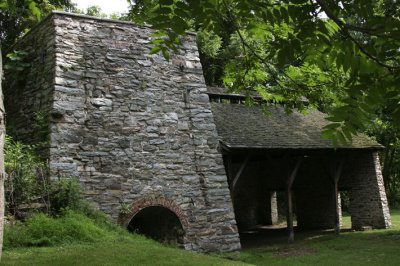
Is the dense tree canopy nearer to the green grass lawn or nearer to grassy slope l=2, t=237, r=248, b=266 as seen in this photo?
grassy slope l=2, t=237, r=248, b=266

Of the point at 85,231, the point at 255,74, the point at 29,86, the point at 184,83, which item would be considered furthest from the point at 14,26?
the point at 255,74

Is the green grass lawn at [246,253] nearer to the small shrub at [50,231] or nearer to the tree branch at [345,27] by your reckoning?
the small shrub at [50,231]

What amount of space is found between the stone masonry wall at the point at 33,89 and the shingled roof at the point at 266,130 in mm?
5071

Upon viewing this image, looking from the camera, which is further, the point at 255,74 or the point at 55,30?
the point at 55,30

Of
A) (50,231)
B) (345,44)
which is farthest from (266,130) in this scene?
(345,44)

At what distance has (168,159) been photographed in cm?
1084

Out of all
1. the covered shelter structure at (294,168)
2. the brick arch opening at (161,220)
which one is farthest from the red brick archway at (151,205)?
the covered shelter structure at (294,168)

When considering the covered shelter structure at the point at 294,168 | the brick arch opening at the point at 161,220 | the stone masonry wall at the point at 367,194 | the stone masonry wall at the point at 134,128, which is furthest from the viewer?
the stone masonry wall at the point at 367,194

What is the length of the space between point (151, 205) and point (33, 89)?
12.6ft

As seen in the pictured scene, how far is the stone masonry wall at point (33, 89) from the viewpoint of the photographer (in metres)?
9.88

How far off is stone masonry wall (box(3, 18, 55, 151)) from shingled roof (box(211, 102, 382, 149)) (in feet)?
16.6

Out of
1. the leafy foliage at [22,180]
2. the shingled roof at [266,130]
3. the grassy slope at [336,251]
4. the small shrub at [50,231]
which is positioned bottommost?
the grassy slope at [336,251]

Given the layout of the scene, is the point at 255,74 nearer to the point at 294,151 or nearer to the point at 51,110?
the point at 51,110

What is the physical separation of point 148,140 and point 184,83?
1858mm
